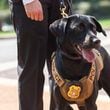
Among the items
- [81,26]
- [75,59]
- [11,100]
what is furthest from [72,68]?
[11,100]

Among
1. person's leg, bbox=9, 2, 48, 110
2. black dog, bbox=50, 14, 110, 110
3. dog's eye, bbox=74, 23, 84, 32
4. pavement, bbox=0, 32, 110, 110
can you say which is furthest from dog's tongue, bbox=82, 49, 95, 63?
pavement, bbox=0, 32, 110, 110

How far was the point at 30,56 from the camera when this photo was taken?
4.59m

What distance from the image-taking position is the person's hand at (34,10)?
4.23m

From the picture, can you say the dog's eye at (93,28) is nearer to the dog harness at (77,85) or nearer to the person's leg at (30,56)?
the dog harness at (77,85)

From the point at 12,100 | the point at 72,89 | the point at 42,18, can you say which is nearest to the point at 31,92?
the point at 72,89

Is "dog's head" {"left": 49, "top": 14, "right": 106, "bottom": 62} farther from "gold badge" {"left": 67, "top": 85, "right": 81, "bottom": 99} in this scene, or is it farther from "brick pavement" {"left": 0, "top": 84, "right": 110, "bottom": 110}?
"brick pavement" {"left": 0, "top": 84, "right": 110, "bottom": 110}

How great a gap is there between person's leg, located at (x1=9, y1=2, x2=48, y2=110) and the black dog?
0.16 metres

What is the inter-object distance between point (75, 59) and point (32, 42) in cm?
44

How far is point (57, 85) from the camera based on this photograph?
4559 millimetres

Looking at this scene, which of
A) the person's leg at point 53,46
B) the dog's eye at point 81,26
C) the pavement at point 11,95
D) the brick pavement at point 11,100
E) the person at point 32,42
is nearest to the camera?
the dog's eye at point 81,26

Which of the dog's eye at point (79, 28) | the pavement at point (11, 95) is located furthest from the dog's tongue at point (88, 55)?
the pavement at point (11, 95)

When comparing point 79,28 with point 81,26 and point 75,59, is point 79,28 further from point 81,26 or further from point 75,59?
point 75,59

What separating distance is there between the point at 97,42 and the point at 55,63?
57 cm

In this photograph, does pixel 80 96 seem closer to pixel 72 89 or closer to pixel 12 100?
pixel 72 89
